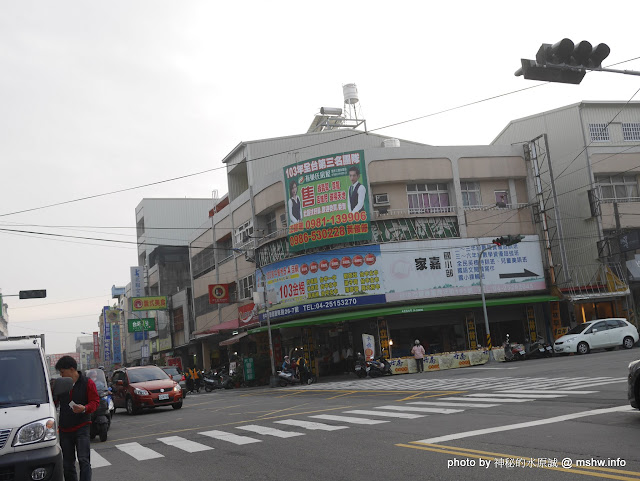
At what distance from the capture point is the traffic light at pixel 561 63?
1016 centimetres

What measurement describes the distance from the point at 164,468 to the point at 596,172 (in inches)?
1444

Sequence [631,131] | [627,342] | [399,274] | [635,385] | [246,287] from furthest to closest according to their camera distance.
Answer: [246,287] → [631,131] → [399,274] → [627,342] → [635,385]

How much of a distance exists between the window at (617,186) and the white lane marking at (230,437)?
33585 millimetres

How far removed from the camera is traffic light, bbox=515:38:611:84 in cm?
1016

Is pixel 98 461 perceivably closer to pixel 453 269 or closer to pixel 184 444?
pixel 184 444

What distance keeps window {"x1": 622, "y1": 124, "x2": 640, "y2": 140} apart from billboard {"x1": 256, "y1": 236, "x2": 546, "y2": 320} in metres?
10.7

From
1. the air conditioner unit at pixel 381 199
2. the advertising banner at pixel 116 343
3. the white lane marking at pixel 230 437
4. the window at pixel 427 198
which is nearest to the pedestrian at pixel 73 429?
the white lane marking at pixel 230 437

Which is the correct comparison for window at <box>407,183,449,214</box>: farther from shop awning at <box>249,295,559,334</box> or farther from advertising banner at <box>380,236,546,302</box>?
shop awning at <box>249,295,559,334</box>

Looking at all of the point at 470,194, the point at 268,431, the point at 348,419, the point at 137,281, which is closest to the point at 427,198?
the point at 470,194

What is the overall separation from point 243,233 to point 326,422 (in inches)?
1299

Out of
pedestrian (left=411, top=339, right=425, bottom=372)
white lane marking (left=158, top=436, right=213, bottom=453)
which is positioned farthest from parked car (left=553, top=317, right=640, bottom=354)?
white lane marking (left=158, top=436, right=213, bottom=453)

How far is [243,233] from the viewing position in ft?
148

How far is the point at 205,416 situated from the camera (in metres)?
17.3

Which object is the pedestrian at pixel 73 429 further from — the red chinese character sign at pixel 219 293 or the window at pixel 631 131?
the window at pixel 631 131
